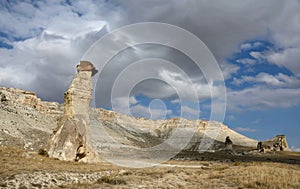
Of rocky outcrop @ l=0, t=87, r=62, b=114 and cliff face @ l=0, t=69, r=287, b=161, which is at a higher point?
rocky outcrop @ l=0, t=87, r=62, b=114

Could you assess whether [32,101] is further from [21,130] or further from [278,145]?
[278,145]

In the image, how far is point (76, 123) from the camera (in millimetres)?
24844

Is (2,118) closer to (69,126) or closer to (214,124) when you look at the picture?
(69,126)

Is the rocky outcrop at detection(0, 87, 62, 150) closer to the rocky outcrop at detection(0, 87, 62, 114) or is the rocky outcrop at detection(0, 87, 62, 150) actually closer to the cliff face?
the cliff face

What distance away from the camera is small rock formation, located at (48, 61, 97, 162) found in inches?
Answer: 902

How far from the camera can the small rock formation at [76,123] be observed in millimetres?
22906

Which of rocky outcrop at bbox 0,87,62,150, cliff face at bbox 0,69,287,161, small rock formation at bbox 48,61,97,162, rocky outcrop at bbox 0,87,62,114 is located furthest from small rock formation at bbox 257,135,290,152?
rocky outcrop at bbox 0,87,62,114

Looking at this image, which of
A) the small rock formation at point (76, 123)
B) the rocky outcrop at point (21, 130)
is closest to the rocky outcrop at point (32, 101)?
the rocky outcrop at point (21, 130)

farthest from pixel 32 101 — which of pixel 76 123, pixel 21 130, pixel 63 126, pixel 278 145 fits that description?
pixel 278 145

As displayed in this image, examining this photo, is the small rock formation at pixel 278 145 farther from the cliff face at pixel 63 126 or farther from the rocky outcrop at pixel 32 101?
the rocky outcrop at pixel 32 101

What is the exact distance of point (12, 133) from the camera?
4791 centimetres

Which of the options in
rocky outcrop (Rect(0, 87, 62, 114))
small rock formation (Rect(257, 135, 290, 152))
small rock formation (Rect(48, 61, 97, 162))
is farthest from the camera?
rocky outcrop (Rect(0, 87, 62, 114))

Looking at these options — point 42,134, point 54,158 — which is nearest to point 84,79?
point 54,158

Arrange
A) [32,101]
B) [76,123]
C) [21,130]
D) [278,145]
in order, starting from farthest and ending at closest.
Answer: [32,101] < [278,145] < [21,130] < [76,123]
